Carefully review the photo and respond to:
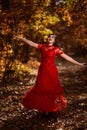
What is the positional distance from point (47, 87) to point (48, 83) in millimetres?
109

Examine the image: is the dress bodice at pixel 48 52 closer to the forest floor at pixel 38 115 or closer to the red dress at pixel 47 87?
the red dress at pixel 47 87

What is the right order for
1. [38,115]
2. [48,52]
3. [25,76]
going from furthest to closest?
[25,76] → [38,115] → [48,52]

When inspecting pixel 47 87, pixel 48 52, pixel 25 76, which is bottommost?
pixel 25 76

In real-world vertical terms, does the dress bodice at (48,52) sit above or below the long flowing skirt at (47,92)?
above

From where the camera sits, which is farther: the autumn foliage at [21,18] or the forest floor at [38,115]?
the autumn foliage at [21,18]

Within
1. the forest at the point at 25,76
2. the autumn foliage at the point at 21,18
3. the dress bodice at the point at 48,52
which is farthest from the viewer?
the autumn foliage at the point at 21,18

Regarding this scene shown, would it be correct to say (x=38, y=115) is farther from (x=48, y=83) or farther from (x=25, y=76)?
(x=25, y=76)

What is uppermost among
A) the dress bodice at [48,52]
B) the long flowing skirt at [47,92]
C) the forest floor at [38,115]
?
the dress bodice at [48,52]

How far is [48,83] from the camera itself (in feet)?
26.5

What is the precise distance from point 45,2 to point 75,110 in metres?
5.97

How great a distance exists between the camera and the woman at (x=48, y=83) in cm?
798

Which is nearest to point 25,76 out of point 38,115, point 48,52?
point 38,115

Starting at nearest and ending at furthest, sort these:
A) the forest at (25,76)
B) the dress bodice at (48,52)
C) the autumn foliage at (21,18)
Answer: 1. the dress bodice at (48,52)
2. the forest at (25,76)
3. the autumn foliage at (21,18)

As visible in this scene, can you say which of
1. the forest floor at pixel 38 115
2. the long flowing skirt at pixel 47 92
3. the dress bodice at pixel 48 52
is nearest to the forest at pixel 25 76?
the forest floor at pixel 38 115
